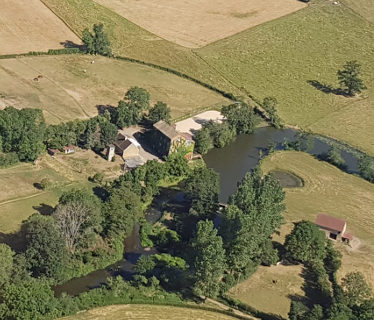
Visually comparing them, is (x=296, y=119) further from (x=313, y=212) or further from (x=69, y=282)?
(x=69, y=282)

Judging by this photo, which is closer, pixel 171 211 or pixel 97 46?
pixel 171 211

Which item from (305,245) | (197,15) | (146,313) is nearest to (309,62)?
(197,15)

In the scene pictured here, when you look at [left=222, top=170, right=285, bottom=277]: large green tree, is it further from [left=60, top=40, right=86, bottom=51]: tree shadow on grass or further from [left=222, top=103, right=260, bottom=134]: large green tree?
[left=60, top=40, right=86, bottom=51]: tree shadow on grass

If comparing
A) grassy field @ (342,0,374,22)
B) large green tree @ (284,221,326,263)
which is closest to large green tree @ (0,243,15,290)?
large green tree @ (284,221,326,263)

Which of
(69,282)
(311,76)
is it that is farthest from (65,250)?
(311,76)

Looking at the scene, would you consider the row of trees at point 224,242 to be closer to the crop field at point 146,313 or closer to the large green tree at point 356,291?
the crop field at point 146,313

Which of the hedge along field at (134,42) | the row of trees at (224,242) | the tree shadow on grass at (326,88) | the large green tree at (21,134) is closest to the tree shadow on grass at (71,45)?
the hedge along field at (134,42)
